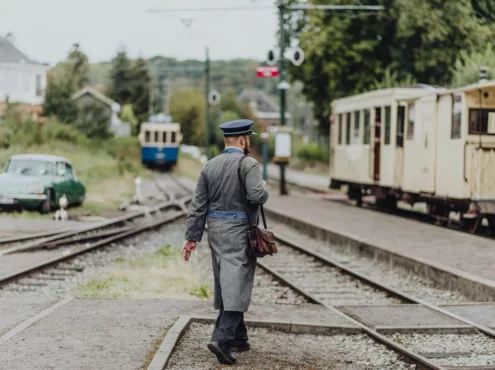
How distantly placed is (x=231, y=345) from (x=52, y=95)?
49048 millimetres

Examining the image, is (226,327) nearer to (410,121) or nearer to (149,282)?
(149,282)

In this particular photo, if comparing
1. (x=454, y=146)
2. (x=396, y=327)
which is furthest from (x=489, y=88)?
(x=396, y=327)

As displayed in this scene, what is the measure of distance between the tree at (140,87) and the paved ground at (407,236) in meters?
78.7

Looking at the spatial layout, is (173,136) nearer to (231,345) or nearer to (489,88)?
(489,88)

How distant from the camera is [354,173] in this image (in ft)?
92.4

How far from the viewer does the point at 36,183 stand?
75.0 feet

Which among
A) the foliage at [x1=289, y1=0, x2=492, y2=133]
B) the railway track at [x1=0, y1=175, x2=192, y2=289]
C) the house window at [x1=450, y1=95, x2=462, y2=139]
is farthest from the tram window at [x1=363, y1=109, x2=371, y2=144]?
the foliage at [x1=289, y1=0, x2=492, y2=133]

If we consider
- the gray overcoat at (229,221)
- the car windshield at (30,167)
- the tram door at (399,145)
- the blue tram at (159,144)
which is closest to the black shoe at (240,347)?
the gray overcoat at (229,221)

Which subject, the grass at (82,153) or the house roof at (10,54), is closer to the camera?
the grass at (82,153)

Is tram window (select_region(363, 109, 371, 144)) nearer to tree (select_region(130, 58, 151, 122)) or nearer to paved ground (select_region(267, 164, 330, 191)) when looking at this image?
paved ground (select_region(267, 164, 330, 191))

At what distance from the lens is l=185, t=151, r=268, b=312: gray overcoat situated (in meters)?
7.64

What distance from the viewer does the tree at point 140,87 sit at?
10627cm

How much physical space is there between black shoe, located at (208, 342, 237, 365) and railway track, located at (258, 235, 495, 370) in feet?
5.33

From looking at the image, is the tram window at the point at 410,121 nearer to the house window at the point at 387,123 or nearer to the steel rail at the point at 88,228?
the house window at the point at 387,123
